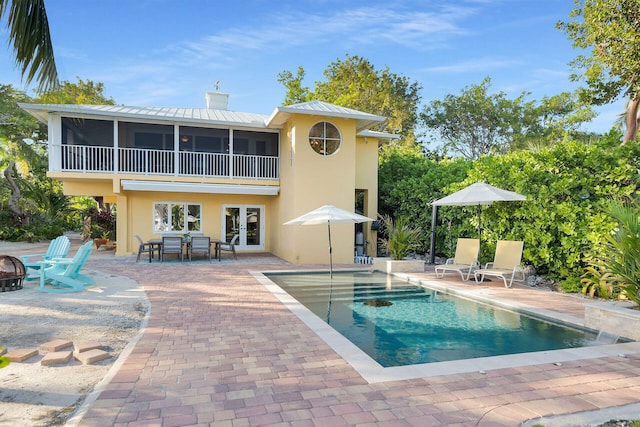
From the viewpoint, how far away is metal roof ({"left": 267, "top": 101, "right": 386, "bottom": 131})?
14565 mm

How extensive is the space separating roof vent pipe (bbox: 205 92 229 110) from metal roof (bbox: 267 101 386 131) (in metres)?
7.00

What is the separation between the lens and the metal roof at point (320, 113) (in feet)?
47.8

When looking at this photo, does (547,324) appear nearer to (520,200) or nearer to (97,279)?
(520,200)

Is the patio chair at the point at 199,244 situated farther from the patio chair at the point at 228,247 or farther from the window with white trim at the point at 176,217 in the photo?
the window with white trim at the point at 176,217

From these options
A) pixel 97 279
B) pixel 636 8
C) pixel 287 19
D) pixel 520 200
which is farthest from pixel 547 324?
pixel 287 19

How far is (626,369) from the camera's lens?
4.46m

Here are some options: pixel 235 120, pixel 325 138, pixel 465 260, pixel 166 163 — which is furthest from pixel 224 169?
pixel 465 260

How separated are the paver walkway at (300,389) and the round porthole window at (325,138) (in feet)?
33.7

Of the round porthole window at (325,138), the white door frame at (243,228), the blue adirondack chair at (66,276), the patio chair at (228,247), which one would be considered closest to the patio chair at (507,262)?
the round porthole window at (325,138)

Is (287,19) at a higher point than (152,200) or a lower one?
higher

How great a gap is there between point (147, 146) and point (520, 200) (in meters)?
16.1

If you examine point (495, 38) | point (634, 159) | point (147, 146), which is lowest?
point (634, 159)

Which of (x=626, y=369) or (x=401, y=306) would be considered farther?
(x=401, y=306)

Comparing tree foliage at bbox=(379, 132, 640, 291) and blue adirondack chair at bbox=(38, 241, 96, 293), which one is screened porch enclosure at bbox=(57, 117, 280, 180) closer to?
blue adirondack chair at bbox=(38, 241, 96, 293)
